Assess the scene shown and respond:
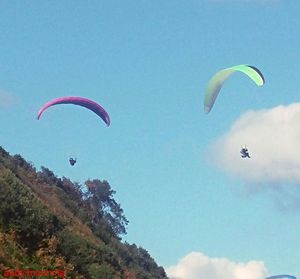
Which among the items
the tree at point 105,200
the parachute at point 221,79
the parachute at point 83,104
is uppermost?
the tree at point 105,200

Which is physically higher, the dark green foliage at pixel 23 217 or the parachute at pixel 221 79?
the parachute at pixel 221 79

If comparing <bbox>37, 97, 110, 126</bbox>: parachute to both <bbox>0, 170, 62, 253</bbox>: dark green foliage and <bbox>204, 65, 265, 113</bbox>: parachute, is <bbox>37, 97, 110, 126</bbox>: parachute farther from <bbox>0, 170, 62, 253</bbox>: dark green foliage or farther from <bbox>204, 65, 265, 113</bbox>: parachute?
<bbox>0, 170, 62, 253</bbox>: dark green foliage

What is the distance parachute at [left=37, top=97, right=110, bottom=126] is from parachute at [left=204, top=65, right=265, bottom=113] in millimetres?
6343

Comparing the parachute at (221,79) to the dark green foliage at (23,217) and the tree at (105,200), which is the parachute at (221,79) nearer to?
the dark green foliage at (23,217)

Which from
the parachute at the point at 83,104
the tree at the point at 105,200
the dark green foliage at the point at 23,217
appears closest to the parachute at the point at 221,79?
the parachute at the point at 83,104

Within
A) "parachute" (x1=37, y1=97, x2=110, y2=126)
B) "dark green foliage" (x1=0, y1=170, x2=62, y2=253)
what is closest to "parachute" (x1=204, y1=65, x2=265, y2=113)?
"parachute" (x1=37, y1=97, x2=110, y2=126)

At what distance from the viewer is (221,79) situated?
35.1m

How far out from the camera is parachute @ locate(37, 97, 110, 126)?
119 feet

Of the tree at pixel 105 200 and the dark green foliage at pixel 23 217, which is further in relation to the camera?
the tree at pixel 105 200

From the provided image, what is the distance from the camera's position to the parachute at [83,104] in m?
36.1

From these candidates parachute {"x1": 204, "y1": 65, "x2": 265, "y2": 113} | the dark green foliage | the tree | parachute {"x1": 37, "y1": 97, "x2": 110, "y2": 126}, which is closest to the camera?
the dark green foliage

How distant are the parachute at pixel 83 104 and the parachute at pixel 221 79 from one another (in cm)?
634

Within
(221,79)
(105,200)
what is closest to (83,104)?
(221,79)

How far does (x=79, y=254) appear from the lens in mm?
26359
